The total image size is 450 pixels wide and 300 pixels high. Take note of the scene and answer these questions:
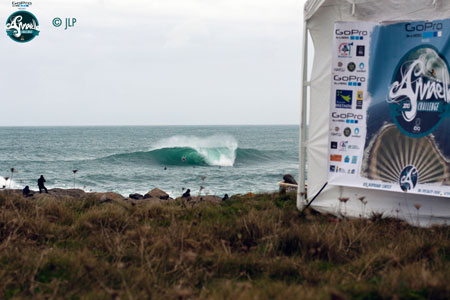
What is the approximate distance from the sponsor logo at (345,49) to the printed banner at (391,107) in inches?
0.6

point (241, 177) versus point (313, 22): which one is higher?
point (313, 22)

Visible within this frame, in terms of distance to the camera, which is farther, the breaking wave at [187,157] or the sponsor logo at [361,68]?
the breaking wave at [187,157]

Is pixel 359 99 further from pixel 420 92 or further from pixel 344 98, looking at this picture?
pixel 420 92

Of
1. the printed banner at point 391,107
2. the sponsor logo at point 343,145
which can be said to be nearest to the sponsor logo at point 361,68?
the printed banner at point 391,107

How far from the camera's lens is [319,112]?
7379 millimetres

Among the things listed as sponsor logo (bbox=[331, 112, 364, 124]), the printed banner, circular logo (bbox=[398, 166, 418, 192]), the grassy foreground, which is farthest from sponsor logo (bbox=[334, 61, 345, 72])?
the grassy foreground

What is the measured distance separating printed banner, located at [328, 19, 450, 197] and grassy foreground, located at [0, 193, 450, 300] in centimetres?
83

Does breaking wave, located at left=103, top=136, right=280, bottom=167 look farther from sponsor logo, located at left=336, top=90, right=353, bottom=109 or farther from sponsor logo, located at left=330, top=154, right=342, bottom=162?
sponsor logo, located at left=336, top=90, right=353, bottom=109

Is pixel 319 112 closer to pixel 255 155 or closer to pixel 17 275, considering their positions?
pixel 17 275

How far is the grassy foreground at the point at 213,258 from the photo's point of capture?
12.5 ft

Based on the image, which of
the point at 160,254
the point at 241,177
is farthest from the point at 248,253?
the point at 241,177

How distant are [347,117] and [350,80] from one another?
1.88ft

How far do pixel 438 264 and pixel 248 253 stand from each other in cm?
196

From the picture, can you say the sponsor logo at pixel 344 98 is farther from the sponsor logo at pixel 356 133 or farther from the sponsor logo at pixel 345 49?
the sponsor logo at pixel 345 49
